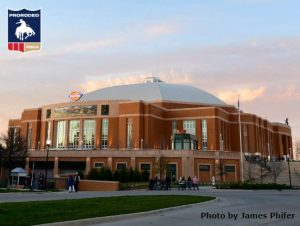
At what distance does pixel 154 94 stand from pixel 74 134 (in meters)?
24.4

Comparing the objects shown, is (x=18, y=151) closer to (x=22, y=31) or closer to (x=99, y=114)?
(x=99, y=114)

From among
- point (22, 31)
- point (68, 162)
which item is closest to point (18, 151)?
point (68, 162)

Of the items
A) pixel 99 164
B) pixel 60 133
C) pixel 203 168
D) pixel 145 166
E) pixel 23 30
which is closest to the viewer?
pixel 23 30

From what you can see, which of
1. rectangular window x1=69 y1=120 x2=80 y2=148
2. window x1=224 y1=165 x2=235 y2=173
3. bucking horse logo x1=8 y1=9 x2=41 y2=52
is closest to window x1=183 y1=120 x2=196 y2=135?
window x1=224 y1=165 x2=235 y2=173

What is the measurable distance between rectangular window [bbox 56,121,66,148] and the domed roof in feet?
60.6

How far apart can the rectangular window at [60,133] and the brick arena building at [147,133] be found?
24 cm

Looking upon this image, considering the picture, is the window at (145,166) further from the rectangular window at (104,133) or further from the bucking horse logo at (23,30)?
the bucking horse logo at (23,30)

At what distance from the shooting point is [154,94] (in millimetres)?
97312

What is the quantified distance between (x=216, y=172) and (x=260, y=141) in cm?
3555

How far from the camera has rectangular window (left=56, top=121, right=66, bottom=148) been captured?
8688 centimetres

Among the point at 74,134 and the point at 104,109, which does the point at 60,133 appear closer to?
the point at 74,134

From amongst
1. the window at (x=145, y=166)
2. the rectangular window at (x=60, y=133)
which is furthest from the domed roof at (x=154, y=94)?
the window at (x=145, y=166)

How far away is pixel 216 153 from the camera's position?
67.6 meters

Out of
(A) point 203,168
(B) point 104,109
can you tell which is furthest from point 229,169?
(B) point 104,109
